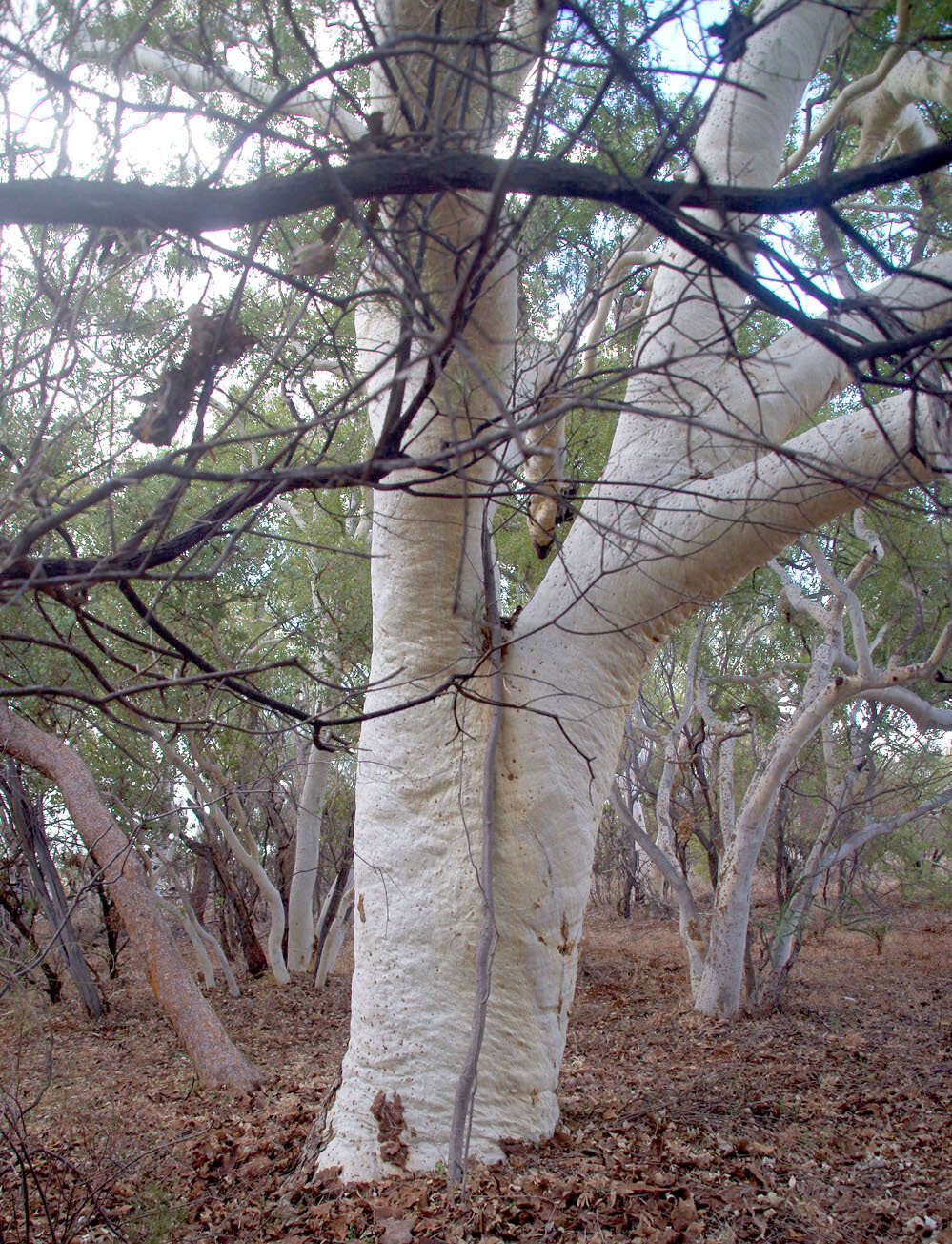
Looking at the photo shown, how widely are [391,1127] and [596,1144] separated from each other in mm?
836

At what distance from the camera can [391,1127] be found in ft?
10.2

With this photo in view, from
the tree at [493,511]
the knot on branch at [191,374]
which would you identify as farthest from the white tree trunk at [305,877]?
the knot on branch at [191,374]

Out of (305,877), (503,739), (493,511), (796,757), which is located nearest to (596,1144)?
(503,739)

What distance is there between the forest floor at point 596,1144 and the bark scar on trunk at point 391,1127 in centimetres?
9

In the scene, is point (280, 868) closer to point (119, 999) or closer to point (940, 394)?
point (119, 999)

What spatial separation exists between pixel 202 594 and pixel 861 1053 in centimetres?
563

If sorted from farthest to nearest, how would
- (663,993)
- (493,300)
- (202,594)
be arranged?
1. (663,993)
2. (202,594)
3. (493,300)

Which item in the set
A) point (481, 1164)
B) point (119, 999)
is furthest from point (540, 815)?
point (119, 999)

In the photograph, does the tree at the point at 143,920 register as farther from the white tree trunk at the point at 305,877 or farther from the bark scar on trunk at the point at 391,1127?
the white tree trunk at the point at 305,877

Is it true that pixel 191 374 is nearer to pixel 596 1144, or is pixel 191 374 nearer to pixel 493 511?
pixel 493 511

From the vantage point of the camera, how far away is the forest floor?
276 cm

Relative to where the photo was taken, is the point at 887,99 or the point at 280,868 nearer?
the point at 887,99

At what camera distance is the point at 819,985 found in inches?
307

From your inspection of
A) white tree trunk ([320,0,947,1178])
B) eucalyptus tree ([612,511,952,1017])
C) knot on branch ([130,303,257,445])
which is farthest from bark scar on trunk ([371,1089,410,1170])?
eucalyptus tree ([612,511,952,1017])
